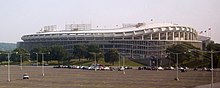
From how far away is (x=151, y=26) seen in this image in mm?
140750

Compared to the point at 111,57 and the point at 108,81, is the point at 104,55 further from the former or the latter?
the point at 108,81

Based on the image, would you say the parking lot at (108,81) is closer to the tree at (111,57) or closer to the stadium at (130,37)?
the tree at (111,57)

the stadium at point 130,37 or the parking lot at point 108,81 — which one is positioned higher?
the stadium at point 130,37

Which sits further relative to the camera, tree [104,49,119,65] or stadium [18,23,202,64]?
stadium [18,23,202,64]

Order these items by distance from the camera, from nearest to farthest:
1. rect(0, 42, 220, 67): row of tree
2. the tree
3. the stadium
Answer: rect(0, 42, 220, 67): row of tree, the tree, the stadium

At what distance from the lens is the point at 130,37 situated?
142 meters

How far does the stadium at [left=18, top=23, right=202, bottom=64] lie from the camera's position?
440ft

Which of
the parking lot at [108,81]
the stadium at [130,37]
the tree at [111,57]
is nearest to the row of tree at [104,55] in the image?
the tree at [111,57]

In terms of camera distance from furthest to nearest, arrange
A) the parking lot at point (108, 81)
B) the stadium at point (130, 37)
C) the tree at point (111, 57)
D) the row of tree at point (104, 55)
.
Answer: the stadium at point (130, 37), the tree at point (111, 57), the row of tree at point (104, 55), the parking lot at point (108, 81)

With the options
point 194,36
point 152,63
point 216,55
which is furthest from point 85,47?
point 216,55

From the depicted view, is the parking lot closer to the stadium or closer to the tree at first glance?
the tree

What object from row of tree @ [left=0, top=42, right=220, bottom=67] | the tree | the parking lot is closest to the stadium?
row of tree @ [left=0, top=42, right=220, bottom=67]

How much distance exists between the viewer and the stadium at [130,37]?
134 m

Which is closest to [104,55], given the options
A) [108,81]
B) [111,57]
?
[111,57]
